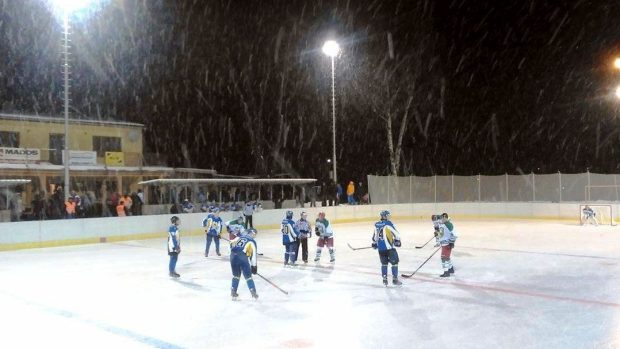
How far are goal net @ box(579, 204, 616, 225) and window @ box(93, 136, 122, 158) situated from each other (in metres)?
25.2

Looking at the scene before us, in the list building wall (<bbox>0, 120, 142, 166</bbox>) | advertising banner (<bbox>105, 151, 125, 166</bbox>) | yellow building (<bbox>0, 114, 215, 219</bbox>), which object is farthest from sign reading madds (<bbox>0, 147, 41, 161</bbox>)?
advertising banner (<bbox>105, 151, 125, 166</bbox>)

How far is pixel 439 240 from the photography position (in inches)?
439

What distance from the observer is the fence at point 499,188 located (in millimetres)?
27312

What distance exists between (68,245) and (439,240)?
12.2m

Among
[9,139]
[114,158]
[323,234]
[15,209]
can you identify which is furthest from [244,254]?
[9,139]

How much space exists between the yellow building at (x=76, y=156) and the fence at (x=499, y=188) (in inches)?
489

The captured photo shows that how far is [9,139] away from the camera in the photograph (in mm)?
29984

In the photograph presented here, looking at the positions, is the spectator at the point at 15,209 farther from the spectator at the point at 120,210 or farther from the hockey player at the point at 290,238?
the hockey player at the point at 290,238

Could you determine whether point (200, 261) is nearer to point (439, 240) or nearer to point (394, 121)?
point (439, 240)

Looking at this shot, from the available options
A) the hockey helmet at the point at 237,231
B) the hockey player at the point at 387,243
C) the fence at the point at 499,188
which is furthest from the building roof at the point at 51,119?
the hockey player at the point at 387,243

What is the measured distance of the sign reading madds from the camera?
1090 inches

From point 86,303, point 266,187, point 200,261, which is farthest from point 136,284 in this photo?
point 266,187

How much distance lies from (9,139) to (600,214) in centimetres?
2893

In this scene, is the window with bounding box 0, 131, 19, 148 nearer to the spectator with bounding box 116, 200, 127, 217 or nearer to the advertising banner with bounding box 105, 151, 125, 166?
the advertising banner with bounding box 105, 151, 125, 166
